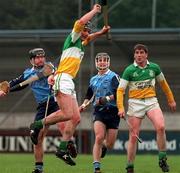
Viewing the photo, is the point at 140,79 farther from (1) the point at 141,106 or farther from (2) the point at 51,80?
(2) the point at 51,80

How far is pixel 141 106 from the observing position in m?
14.8

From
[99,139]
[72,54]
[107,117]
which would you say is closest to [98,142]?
[99,139]

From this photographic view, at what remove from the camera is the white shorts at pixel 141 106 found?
14.8 meters

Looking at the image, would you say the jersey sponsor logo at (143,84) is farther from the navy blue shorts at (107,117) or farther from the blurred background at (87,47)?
the blurred background at (87,47)

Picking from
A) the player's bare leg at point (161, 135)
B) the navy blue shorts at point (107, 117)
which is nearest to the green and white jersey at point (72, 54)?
the player's bare leg at point (161, 135)

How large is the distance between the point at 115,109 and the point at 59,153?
2953 mm

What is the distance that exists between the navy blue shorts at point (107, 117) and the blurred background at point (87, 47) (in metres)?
14.5

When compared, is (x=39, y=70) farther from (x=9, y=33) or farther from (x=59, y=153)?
(x=9, y=33)

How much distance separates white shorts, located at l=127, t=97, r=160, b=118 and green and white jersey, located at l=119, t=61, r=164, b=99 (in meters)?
0.08

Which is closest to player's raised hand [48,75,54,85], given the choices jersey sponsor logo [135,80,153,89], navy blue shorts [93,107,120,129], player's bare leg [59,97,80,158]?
player's bare leg [59,97,80,158]

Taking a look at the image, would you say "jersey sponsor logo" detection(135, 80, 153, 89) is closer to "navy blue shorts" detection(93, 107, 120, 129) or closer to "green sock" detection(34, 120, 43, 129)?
"navy blue shorts" detection(93, 107, 120, 129)

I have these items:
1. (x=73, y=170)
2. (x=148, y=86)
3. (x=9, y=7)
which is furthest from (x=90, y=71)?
(x=148, y=86)

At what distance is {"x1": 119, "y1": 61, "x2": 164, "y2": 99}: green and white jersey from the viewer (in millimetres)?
14789

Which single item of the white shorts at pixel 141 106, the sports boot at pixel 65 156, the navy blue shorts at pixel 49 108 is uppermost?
the navy blue shorts at pixel 49 108
